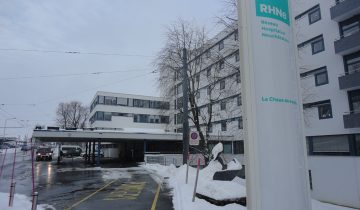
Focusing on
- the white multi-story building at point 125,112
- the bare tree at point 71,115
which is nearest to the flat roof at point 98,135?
the white multi-story building at point 125,112

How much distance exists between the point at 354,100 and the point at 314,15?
8.91m

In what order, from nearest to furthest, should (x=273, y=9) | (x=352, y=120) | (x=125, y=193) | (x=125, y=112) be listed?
(x=273, y=9) → (x=125, y=193) → (x=352, y=120) → (x=125, y=112)

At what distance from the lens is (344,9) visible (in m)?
25.2

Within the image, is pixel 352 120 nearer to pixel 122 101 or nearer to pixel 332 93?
pixel 332 93

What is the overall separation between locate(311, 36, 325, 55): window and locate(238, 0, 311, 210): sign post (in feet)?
88.9

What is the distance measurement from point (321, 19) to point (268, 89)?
2823cm

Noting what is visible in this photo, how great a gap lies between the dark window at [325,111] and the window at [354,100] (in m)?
2.02

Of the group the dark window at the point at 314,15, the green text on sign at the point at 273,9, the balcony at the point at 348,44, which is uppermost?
the dark window at the point at 314,15

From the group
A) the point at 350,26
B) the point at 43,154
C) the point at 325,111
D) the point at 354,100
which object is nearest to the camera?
the point at 354,100

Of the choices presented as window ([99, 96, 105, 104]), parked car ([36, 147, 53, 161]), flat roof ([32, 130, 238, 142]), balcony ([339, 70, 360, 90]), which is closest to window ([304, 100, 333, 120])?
balcony ([339, 70, 360, 90])

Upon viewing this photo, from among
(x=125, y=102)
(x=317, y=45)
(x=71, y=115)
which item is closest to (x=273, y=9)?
(x=317, y=45)

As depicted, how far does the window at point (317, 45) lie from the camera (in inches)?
1120

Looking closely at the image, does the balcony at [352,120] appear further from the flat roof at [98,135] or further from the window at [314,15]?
the flat roof at [98,135]

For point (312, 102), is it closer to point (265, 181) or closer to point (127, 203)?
point (127, 203)
